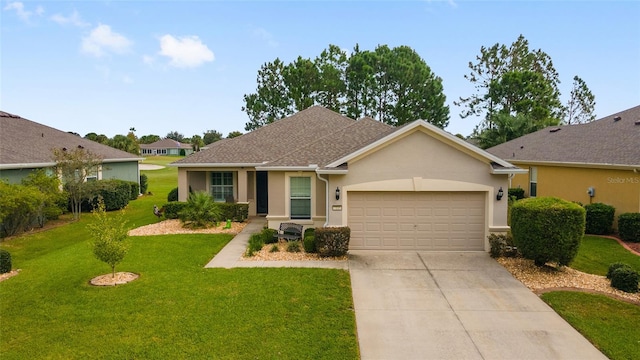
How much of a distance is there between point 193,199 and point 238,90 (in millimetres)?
26502

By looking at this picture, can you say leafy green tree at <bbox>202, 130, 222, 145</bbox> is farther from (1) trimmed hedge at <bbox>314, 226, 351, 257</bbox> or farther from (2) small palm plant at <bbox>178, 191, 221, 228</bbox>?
Answer: (1) trimmed hedge at <bbox>314, 226, 351, 257</bbox>

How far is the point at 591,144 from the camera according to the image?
17.8 metres

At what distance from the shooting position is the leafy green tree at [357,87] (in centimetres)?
3666

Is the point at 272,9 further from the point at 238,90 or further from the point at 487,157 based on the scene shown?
Result: the point at 238,90

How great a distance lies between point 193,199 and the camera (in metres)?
15.9

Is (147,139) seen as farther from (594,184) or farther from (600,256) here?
(600,256)

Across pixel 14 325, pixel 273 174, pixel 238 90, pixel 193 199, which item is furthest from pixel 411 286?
pixel 238 90

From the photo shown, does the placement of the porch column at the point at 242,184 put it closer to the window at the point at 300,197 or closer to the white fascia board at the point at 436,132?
the window at the point at 300,197

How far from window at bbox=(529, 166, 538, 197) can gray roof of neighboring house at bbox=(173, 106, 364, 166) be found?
10.8 meters

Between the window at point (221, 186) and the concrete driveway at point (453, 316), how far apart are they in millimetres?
9782

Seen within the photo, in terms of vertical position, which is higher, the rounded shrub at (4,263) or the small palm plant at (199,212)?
the small palm plant at (199,212)

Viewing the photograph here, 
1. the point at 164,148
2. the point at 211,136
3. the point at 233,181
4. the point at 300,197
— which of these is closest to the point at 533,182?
the point at 300,197

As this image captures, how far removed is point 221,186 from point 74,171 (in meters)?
7.64

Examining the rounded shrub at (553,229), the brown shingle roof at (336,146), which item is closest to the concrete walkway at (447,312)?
the rounded shrub at (553,229)
